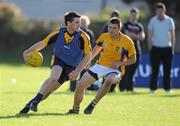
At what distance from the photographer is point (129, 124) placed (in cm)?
1141

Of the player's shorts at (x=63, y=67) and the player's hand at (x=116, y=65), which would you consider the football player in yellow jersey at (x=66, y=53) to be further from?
the player's hand at (x=116, y=65)

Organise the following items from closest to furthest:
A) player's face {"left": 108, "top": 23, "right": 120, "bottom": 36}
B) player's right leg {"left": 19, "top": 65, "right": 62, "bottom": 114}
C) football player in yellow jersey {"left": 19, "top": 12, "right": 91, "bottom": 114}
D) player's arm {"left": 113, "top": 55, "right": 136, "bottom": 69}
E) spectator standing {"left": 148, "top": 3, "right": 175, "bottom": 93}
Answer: player's right leg {"left": 19, "top": 65, "right": 62, "bottom": 114} < football player in yellow jersey {"left": 19, "top": 12, "right": 91, "bottom": 114} < player's face {"left": 108, "top": 23, "right": 120, "bottom": 36} < player's arm {"left": 113, "top": 55, "right": 136, "bottom": 69} < spectator standing {"left": 148, "top": 3, "right": 175, "bottom": 93}

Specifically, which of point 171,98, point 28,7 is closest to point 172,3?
point 28,7

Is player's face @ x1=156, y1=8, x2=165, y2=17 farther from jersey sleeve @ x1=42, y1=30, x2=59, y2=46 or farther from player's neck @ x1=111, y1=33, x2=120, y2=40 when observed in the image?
jersey sleeve @ x1=42, y1=30, x2=59, y2=46

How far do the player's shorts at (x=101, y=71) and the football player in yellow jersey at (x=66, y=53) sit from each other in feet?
0.93

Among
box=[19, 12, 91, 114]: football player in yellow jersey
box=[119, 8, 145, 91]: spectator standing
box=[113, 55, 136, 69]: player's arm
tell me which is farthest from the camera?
box=[119, 8, 145, 91]: spectator standing

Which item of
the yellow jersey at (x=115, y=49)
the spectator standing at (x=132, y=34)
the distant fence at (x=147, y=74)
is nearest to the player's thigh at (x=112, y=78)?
the yellow jersey at (x=115, y=49)

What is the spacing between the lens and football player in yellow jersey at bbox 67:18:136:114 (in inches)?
511

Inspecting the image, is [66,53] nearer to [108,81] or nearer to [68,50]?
[68,50]

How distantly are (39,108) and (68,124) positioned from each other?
287cm

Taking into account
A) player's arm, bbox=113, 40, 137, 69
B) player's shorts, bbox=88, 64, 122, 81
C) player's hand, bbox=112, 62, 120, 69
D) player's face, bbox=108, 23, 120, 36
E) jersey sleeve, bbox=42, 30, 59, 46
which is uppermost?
player's face, bbox=108, 23, 120, 36

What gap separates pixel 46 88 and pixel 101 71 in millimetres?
1049

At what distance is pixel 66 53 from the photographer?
13055 mm

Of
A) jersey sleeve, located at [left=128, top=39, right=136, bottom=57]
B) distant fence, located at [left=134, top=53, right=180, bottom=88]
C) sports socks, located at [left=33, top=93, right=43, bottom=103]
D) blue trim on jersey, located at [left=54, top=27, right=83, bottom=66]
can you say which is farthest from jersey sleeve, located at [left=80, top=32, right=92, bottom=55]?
distant fence, located at [left=134, top=53, right=180, bottom=88]
